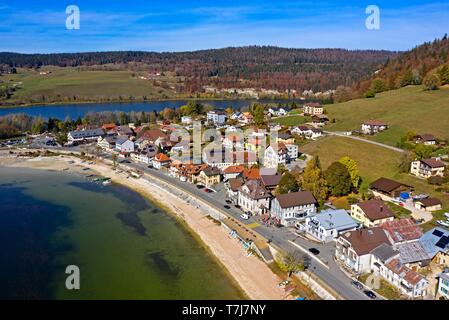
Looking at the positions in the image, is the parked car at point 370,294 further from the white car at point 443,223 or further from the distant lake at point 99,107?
the distant lake at point 99,107

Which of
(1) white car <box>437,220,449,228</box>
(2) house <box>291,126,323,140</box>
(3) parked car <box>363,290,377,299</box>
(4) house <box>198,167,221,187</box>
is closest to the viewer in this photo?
(3) parked car <box>363,290,377,299</box>

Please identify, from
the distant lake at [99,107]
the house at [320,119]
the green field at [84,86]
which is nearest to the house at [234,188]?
the house at [320,119]

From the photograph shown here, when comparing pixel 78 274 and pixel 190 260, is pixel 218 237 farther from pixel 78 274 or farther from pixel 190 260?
pixel 78 274

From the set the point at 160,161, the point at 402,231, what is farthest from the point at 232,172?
the point at 402,231

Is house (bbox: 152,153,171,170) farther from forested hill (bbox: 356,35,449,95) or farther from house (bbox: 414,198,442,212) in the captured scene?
forested hill (bbox: 356,35,449,95)

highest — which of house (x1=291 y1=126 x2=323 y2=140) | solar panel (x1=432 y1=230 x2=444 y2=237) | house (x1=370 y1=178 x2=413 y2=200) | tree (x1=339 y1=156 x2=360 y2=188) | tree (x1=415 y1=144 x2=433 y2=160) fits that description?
house (x1=291 y1=126 x2=323 y2=140)

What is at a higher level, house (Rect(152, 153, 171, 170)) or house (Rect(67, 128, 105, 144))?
house (Rect(67, 128, 105, 144))

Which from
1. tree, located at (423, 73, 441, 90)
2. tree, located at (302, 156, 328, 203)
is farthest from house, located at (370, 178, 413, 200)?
tree, located at (423, 73, 441, 90)

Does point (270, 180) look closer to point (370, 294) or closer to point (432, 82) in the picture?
point (370, 294)
